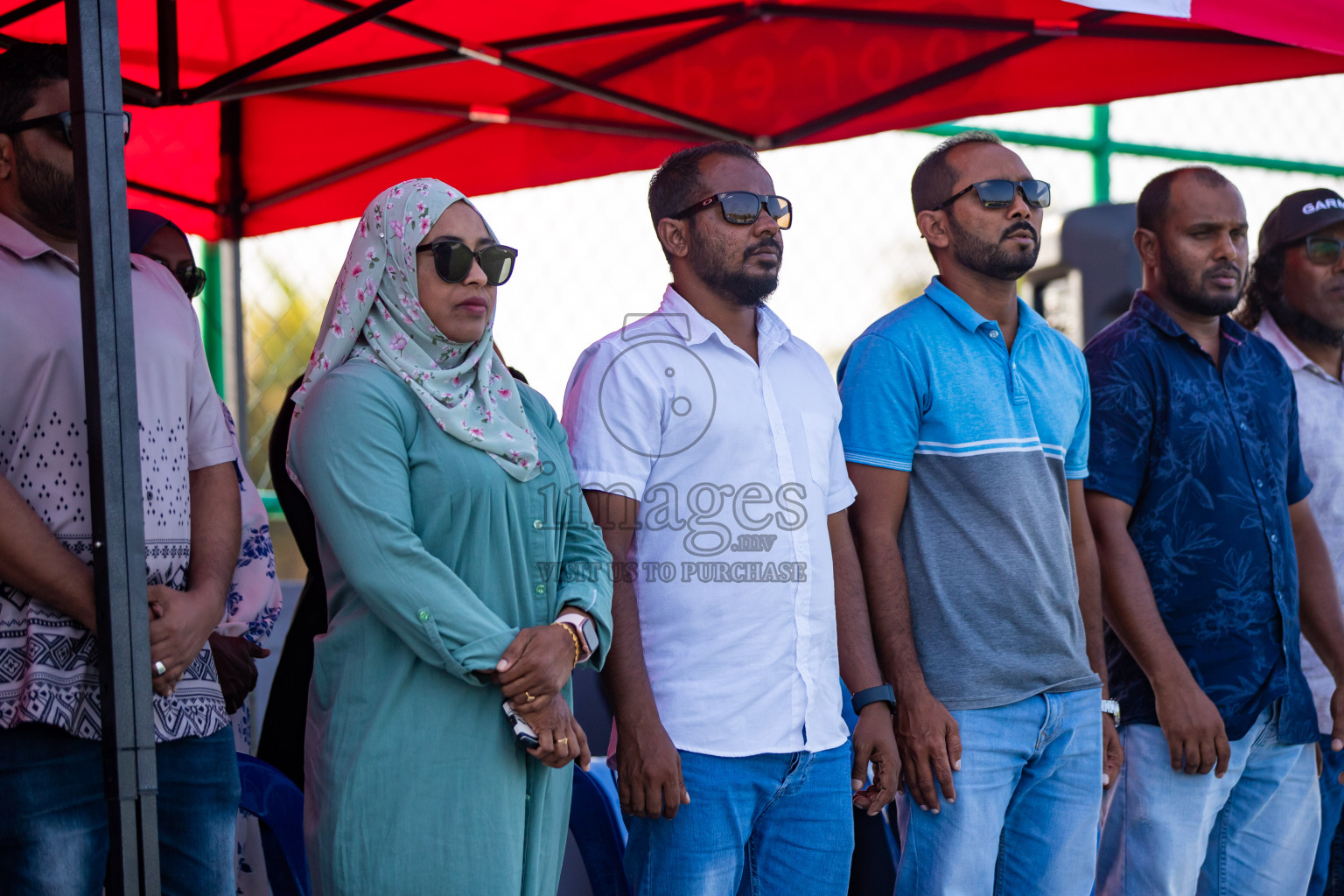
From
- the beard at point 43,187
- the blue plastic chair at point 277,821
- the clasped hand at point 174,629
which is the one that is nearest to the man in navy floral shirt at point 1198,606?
the blue plastic chair at point 277,821

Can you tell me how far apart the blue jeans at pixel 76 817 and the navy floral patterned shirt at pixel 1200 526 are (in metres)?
2.16

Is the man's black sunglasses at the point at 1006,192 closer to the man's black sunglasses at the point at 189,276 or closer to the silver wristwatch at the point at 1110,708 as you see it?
the silver wristwatch at the point at 1110,708

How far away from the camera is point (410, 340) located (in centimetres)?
238

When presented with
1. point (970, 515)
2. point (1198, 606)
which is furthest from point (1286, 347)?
point (970, 515)

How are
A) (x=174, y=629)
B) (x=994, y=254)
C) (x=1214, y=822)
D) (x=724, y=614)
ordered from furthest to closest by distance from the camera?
(x=1214, y=822), (x=994, y=254), (x=724, y=614), (x=174, y=629)

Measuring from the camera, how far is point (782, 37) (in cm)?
436

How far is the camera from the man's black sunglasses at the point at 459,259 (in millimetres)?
2381

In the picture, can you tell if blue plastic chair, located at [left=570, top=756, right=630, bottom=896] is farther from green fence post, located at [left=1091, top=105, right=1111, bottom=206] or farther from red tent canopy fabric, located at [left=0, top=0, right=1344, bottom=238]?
green fence post, located at [left=1091, top=105, right=1111, bottom=206]

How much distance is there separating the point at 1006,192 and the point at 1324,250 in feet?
4.87

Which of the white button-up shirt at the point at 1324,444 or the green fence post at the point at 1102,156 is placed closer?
the white button-up shirt at the point at 1324,444

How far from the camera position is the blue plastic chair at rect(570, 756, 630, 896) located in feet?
10.4

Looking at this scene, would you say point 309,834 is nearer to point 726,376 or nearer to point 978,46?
point 726,376

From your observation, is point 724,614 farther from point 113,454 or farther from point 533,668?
point 113,454
